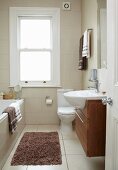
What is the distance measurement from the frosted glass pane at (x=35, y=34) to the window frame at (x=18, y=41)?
0.41ft

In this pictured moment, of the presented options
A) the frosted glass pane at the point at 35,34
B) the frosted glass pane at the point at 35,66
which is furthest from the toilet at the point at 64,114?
the frosted glass pane at the point at 35,34

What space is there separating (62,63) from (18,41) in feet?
3.38

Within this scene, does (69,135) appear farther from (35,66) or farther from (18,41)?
(18,41)

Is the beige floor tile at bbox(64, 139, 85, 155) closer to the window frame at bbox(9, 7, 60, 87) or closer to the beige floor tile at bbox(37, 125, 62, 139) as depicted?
the beige floor tile at bbox(37, 125, 62, 139)

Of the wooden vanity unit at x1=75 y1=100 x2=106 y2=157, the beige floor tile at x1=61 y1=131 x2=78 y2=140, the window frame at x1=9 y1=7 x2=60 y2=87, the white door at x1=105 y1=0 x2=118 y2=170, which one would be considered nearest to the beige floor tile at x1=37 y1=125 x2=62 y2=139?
the beige floor tile at x1=61 y1=131 x2=78 y2=140

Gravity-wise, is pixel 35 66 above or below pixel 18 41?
below

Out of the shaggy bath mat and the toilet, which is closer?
the shaggy bath mat

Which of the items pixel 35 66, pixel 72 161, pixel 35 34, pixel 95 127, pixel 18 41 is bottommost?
pixel 72 161

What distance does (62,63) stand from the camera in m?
4.57

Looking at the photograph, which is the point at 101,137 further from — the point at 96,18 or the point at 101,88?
the point at 96,18

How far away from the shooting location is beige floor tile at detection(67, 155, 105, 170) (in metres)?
2.50

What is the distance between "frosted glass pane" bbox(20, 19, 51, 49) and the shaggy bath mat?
1.89 m

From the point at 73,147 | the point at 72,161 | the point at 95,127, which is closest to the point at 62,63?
the point at 73,147

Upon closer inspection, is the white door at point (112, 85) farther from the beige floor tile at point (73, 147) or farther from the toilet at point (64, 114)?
the toilet at point (64, 114)
